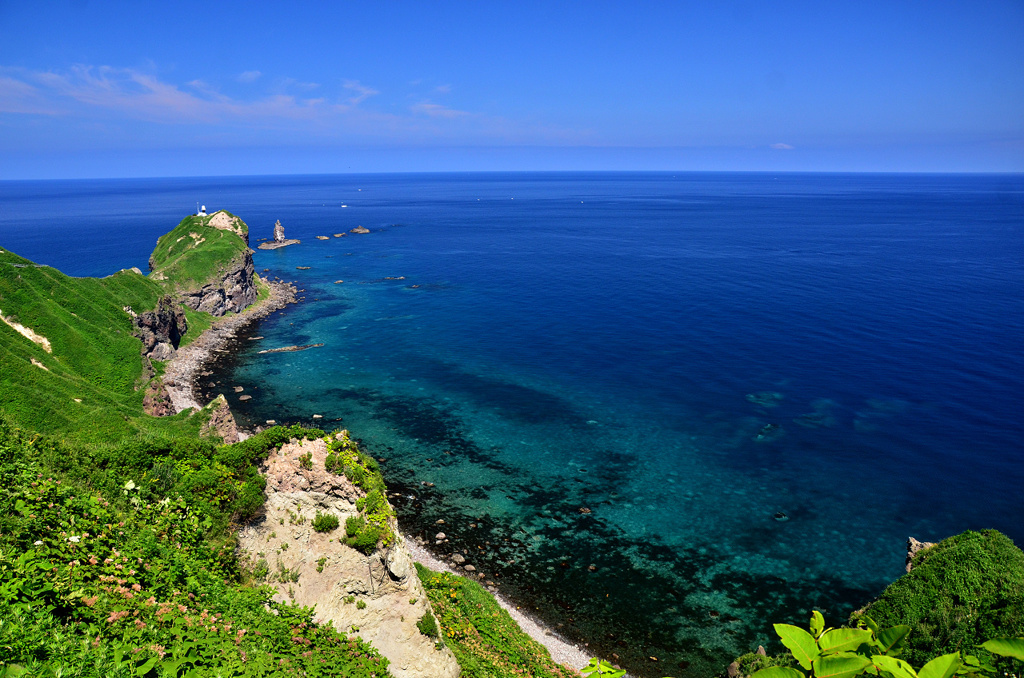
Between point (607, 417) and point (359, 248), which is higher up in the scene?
point (359, 248)

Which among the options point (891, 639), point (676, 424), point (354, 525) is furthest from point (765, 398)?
point (891, 639)

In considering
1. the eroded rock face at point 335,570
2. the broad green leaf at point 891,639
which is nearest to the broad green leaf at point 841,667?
the broad green leaf at point 891,639

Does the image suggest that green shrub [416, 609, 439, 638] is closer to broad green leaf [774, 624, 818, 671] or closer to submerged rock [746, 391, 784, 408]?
broad green leaf [774, 624, 818, 671]

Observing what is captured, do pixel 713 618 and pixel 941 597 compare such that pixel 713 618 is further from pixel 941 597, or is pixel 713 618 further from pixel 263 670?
pixel 263 670

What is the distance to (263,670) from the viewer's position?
52.9ft

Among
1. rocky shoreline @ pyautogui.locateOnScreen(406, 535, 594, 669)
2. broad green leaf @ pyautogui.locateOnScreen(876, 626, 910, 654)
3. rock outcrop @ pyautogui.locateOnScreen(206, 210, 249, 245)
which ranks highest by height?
rock outcrop @ pyautogui.locateOnScreen(206, 210, 249, 245)

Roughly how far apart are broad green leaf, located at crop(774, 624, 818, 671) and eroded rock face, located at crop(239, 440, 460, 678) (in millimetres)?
22782

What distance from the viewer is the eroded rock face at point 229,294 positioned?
94.6m

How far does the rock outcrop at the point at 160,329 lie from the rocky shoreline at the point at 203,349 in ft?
5.97

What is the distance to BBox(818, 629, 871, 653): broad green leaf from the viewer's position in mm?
4770

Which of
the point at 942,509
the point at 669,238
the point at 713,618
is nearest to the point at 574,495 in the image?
the point at 713,618

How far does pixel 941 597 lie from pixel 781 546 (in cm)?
1780

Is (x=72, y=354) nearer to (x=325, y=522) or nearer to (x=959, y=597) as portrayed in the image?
(x=325, y=522)

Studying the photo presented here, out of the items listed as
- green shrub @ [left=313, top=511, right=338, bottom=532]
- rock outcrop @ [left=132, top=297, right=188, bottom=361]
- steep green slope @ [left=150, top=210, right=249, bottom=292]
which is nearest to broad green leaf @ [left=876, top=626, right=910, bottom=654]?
green shrub @ [left=313, top=511, right=338, bottom=532]
